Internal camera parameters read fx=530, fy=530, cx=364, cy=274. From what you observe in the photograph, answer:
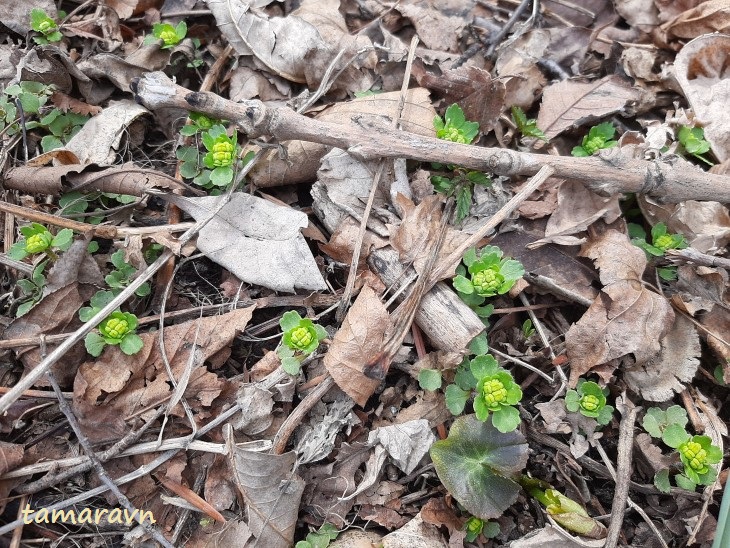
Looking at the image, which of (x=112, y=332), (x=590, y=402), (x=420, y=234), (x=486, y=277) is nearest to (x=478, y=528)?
(x=590, y=402)

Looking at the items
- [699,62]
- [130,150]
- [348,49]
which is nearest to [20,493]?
[130,150]

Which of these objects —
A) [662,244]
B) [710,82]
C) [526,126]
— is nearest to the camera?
[662,244]

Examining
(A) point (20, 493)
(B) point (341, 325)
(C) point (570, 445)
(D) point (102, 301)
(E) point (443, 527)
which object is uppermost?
(D) point (102, 301)

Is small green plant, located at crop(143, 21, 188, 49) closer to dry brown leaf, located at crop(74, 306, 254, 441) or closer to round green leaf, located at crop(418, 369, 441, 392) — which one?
dry brown leaf, located at crop(74, 306, 254, 441)

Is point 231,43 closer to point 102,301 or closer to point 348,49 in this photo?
point 348,49

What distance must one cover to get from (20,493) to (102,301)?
83 cm

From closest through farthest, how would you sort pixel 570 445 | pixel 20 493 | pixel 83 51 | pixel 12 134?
pixel 20 493 < pixel 570 445 < pixel 12 134 < pixel 83 51

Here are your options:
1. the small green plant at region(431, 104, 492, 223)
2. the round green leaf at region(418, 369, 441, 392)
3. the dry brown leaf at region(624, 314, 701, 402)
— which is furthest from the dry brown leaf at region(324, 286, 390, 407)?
the dry brown leaf at region(624, 314, 701, 402)

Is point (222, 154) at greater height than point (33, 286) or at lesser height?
greater

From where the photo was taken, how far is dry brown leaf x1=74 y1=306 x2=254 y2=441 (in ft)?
7.40

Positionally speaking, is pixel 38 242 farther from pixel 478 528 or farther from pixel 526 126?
pixel 526 126

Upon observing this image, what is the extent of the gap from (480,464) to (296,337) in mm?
939

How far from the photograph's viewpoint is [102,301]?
236 cm

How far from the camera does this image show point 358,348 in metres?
2.24
